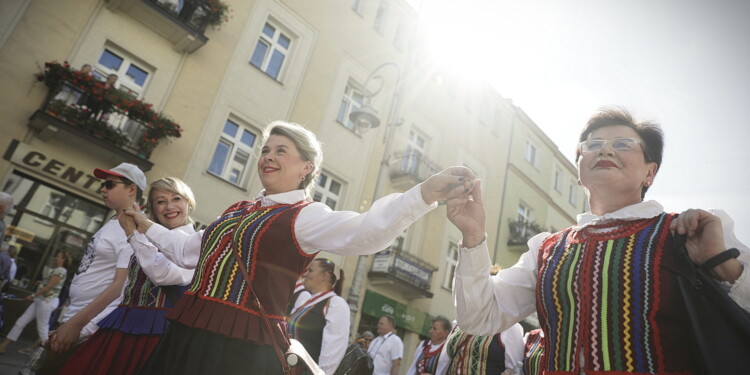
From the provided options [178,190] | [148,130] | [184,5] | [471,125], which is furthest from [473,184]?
[471,125]

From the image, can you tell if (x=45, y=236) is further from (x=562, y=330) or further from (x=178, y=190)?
(x=562, y=330)

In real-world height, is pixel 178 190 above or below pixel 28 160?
below

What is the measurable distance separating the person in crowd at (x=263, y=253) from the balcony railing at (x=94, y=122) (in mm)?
8226

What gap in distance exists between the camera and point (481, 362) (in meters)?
4.51

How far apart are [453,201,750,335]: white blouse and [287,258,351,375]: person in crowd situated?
2.61m

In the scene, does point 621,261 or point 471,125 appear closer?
point 621,261

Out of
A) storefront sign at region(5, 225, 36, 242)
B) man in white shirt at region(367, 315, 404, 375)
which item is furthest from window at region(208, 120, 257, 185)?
man in white shirt at region(367, 315, 404, 375)

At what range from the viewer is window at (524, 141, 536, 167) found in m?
22.9

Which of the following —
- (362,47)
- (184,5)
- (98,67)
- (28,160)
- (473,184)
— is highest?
(362,47)

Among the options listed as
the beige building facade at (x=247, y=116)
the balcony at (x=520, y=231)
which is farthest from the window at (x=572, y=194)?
the beige building facade at (x=247, y=116)

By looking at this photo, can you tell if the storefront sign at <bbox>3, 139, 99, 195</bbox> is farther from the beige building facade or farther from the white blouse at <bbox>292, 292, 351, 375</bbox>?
the white blouse at <bbox>292, 292, 351, 375</bbox>

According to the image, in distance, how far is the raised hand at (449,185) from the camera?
1538mm

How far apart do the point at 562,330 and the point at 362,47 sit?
48.4 feet

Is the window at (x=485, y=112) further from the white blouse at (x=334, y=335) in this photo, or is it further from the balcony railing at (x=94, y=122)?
the white blouse at (x=334, y=335)
